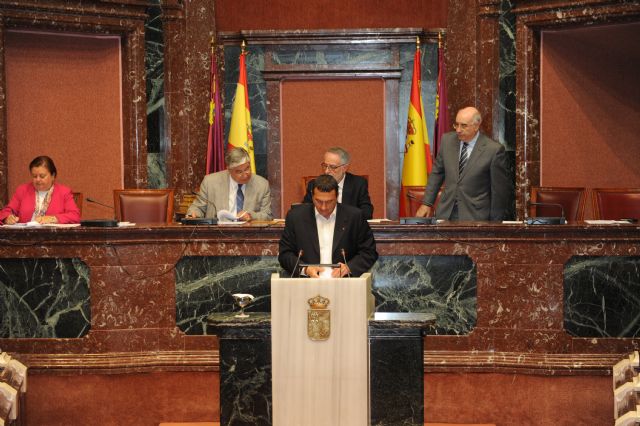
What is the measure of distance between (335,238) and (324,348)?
0.97 metres

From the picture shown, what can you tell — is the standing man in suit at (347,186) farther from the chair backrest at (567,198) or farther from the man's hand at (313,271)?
the man's hand at (313,271)

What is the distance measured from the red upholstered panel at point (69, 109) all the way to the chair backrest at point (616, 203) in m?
4.17

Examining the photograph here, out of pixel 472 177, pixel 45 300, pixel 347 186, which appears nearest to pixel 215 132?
pixel 347 186

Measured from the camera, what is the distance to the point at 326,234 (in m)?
5.04

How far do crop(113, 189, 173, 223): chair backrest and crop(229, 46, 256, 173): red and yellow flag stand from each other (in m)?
1.75

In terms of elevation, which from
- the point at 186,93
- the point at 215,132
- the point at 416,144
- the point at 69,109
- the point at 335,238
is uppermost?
the point at 186,93

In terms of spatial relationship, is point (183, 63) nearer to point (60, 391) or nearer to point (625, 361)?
point (60, 391)

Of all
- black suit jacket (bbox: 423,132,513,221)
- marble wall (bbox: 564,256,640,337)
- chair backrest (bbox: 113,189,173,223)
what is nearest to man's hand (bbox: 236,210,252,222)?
chair backrest (bbox: 113,189,173,223)

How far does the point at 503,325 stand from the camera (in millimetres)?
5590

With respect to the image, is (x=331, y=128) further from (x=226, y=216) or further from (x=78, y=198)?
(x=226, y=216)

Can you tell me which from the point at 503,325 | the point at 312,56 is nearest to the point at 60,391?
the point at 503,325

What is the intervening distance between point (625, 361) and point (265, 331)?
2.04 meters

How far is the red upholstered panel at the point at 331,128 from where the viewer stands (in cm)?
894

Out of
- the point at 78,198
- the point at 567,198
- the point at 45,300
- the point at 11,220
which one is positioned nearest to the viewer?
the point at 45,300
